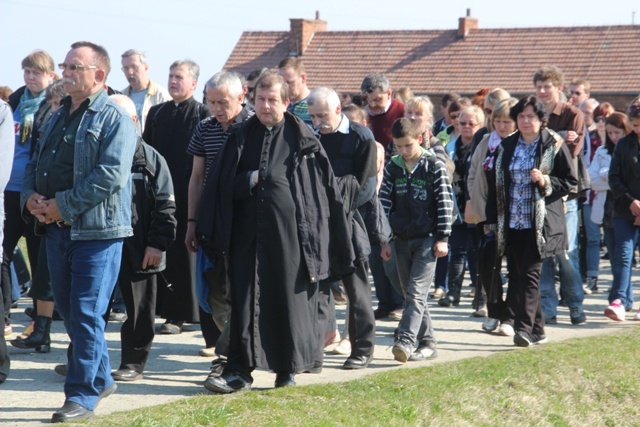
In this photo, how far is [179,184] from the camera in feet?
31.8

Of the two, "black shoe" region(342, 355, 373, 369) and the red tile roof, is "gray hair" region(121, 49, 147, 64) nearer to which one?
"black shoe" region(342, 355, 373, 369)

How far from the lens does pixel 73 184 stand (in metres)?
6.48

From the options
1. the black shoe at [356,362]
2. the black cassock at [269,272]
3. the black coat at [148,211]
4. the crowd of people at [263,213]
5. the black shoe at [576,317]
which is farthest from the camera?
the black shoe at [576,317]

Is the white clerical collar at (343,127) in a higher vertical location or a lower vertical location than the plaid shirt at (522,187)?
higher

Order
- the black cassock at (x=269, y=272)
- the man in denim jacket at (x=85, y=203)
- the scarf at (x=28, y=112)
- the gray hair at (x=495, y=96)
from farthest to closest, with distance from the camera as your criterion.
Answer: the gray hair at (x=495, y=96) → the scarf at (x=28, y=112) → the black cassock at (x=269, y=272) → the man in denim jacket at (x=85, y=203)

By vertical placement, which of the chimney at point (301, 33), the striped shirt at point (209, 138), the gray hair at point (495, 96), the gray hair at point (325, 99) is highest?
the chimney at point (301, 33)

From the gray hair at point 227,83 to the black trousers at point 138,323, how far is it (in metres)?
1.41

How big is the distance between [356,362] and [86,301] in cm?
251

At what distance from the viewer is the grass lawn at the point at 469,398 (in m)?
6.50

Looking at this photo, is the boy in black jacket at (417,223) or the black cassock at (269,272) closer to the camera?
the black cassock at (269,272)

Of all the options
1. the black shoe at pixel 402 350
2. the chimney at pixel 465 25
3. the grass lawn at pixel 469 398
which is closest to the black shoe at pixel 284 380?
the grass lawn at pixel 469 398

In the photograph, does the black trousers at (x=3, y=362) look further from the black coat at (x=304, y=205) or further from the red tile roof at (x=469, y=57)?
the red tile roof at (x=469, y=57)

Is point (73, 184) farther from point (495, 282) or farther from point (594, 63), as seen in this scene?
point (594, 63)

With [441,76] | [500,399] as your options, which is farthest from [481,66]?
[500,399]
